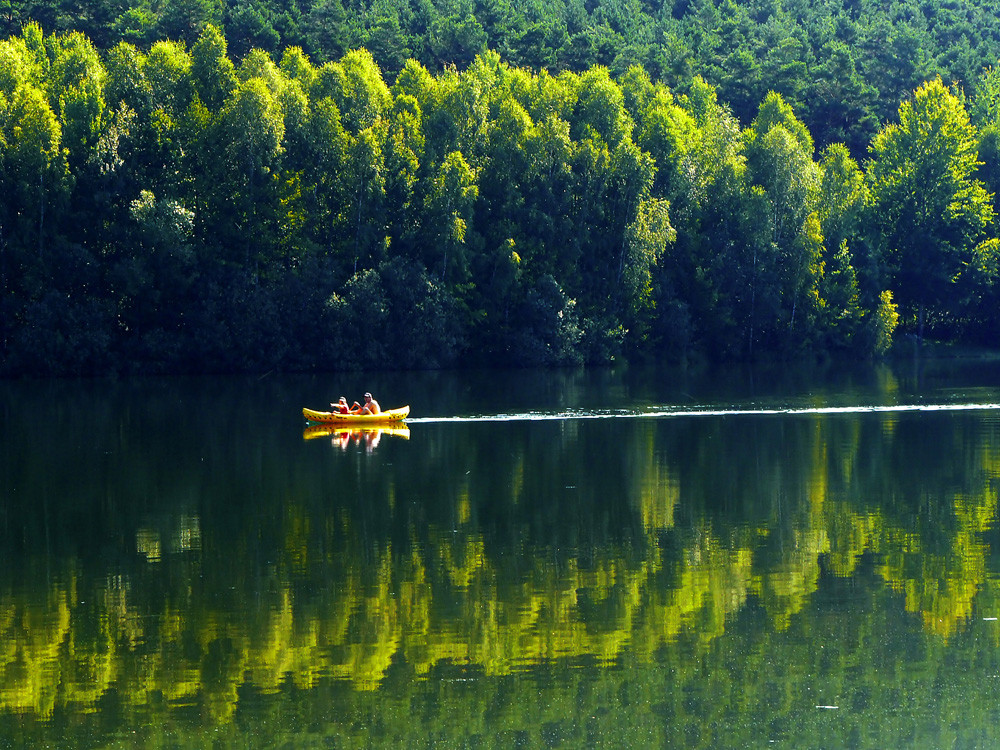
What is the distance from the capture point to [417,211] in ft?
225

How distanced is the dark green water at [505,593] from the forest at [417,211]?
32.2 metres

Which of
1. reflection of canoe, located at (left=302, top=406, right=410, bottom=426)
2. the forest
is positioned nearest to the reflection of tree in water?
reflection of canoe, located at (left=302, top=406, right=410, bottom=426)

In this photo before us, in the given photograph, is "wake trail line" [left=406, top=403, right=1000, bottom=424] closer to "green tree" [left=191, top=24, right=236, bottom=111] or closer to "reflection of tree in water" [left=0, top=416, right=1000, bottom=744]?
"reflection of tree in water" [left=0, top=416, right=1000, bottom=744]

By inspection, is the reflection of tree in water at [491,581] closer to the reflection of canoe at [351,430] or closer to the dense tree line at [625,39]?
the reflection of canoe at [351,430]

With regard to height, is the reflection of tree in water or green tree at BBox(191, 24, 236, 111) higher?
green tree at BBox(191, 24, 236, 111)

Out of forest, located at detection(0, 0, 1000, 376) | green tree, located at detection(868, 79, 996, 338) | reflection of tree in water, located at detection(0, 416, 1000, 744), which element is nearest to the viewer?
reflection of tree in water, located at detection(0, 416, 1000, 744)

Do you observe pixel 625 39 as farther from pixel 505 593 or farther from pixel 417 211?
pixel 505 593

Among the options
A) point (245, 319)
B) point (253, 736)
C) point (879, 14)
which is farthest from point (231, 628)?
point (879, 14)

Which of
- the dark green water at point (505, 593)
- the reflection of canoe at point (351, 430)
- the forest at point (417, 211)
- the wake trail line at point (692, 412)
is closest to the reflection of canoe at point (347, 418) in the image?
the reflection of canoe at point (351, 430)

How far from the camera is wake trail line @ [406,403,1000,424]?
129ft

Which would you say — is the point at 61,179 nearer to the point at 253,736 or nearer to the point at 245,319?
the point at 245,319

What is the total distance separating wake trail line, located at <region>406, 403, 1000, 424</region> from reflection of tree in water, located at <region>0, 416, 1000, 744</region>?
42.4ft

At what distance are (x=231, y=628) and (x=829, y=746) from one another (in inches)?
254

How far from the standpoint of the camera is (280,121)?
6538 centimetres
